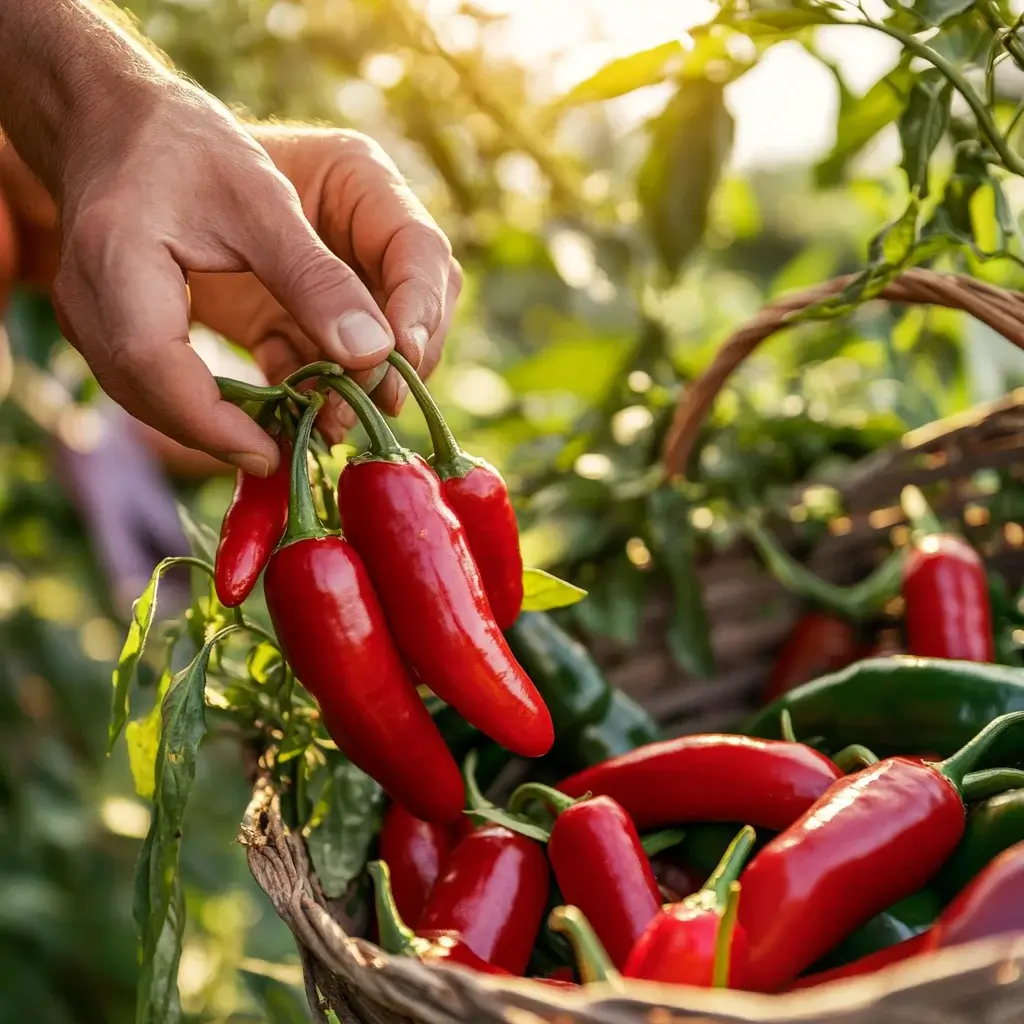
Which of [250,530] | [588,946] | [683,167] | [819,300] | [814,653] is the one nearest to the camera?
[588,946]

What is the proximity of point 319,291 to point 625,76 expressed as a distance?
0.60 metres

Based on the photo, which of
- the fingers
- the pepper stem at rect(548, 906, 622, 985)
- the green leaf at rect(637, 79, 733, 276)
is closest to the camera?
the pepper stem at rect(548, 906, 622, 985)

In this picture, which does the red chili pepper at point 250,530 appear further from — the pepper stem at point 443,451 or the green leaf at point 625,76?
the green leaf at point 625,76

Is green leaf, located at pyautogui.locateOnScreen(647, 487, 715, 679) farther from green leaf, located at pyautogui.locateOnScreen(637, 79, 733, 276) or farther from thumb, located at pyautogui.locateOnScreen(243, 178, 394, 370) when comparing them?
thumb, located at pyautogui.locateOnScreen(243, 178, 394, 370)

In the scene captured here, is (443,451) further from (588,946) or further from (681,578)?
(681,578)

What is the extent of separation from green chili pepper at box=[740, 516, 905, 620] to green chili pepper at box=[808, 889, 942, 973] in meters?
0.56

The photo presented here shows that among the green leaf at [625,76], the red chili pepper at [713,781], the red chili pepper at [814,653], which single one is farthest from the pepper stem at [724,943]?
the green leaf at [625,76]

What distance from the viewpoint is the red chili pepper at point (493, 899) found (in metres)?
1.02

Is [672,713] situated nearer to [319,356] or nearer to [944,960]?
[319,356]

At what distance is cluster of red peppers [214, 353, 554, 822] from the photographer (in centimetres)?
92

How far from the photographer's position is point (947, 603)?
4.46ft

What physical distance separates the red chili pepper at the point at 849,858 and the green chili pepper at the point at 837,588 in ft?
1.67

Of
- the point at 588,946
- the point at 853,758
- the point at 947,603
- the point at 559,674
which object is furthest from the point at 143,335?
the point at 947,603

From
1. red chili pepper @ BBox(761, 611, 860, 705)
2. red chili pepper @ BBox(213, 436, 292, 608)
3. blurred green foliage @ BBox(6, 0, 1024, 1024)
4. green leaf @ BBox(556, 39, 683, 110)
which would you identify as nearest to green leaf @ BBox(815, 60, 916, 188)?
blurred green foliage @ BBox(6, 0, 1024, 1024)
